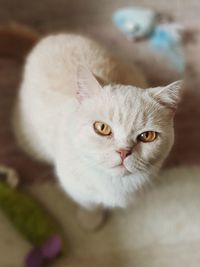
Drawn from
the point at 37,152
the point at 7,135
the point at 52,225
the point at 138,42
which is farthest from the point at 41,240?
the point at 138,42

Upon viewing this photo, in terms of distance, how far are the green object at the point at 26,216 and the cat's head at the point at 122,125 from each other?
389 millimetres

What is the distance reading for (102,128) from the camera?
3.22ft

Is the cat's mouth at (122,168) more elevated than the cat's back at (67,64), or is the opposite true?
the cat's back at (67,64)

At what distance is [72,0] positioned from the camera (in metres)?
1.77

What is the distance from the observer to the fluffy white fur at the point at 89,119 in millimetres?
977

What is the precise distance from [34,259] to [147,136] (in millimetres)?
523

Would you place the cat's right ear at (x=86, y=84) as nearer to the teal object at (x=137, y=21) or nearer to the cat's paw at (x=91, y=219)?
the cat's paw at (x=91, y=219)

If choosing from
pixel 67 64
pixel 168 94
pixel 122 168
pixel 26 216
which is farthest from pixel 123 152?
pixel 26 216

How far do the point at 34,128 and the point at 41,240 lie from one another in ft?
1.07

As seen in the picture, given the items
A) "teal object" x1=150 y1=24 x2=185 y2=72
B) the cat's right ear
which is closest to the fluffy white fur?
the cat's right ear

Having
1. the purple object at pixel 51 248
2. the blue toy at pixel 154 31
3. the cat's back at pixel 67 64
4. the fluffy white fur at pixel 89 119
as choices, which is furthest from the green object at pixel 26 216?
the blue toy at pixel 154 31

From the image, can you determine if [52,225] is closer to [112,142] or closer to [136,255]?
[136,255]

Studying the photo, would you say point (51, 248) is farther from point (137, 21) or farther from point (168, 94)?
point (137, 21)

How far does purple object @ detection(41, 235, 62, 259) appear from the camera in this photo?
1.29 metres
